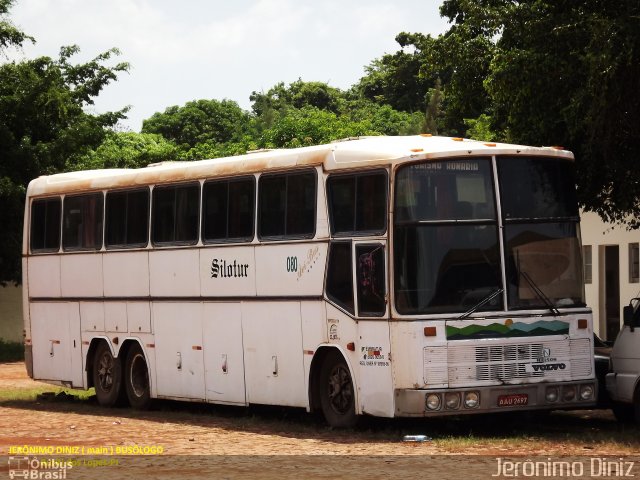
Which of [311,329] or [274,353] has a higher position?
[311,329]

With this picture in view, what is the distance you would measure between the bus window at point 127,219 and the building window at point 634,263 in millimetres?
16594

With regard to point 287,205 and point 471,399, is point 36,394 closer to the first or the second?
point 287,205

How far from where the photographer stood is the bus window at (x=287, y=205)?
18688 millimetres

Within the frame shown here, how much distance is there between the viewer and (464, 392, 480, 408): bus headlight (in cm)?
1691

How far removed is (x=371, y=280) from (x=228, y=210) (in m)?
3.75

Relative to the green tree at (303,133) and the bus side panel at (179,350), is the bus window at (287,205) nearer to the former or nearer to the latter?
the bus side panel at (179,350)

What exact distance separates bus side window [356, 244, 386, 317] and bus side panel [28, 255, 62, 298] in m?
8.79

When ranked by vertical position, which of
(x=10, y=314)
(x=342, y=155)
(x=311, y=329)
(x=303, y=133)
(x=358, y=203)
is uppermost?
(x=303, y=133)

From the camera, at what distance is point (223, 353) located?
20.8 metres

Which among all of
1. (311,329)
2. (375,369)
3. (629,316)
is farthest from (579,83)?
(375,369)

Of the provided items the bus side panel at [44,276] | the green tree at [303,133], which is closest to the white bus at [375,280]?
the bus side panel at [44,276]

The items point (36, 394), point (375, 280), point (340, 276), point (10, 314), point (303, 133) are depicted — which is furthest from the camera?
point (303, 133)

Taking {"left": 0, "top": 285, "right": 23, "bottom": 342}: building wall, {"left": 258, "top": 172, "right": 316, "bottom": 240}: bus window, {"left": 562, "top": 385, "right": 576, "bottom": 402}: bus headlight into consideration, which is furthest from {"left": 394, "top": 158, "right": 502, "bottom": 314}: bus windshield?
{"left": 0, "top": 285, "right": 23, "bottom": 342}: building wall

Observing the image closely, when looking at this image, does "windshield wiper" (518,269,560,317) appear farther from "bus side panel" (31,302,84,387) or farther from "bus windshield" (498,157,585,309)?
"bus side panel" (31,302,84,387)
